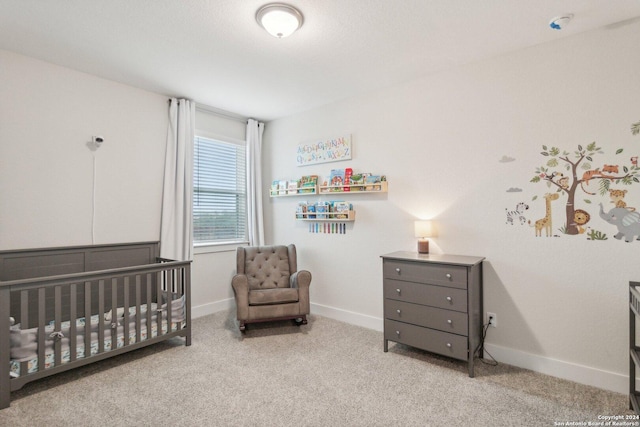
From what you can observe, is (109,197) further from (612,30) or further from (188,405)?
(612,30)

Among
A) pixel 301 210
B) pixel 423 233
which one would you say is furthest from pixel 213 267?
pixel 423 233

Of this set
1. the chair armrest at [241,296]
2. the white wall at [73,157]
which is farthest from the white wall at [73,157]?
the chair armrest at [241,296]

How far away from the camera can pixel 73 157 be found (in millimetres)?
2900

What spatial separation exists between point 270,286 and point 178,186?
1516 millimetres

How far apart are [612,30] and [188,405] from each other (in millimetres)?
3722

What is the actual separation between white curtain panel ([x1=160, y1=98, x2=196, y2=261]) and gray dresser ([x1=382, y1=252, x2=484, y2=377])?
227cm

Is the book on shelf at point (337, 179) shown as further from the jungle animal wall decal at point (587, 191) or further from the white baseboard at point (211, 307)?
the white baseboard at point (211, 307)

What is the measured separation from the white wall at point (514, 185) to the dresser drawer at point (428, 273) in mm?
451

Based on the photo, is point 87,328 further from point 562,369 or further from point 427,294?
point 562,369

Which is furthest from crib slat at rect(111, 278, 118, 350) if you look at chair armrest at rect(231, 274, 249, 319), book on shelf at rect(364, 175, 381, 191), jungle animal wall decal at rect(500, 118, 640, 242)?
jungle animal wall decal at rect(500, 118, 640, 242)

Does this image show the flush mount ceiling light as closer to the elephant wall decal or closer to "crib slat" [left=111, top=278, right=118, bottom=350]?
"crib slat" [left=111, top=278, right=118, bottom=350]

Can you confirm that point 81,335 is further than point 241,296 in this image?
No

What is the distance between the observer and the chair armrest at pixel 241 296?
3.10 metres

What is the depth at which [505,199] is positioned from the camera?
2.58 m
